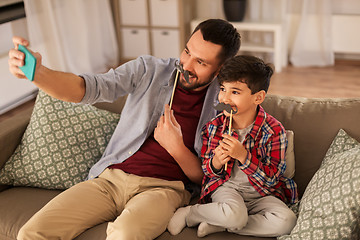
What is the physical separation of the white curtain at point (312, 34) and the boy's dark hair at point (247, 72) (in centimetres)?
329

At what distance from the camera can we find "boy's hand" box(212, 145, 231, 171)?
1.67m

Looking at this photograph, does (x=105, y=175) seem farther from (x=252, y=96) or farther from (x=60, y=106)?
(x=252, y=96)

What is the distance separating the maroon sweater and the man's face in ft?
0.27

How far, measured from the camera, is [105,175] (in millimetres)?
1914

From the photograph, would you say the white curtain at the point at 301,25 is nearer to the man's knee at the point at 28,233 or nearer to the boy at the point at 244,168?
the boy at the point at 244,168

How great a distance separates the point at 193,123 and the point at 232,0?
310 cm

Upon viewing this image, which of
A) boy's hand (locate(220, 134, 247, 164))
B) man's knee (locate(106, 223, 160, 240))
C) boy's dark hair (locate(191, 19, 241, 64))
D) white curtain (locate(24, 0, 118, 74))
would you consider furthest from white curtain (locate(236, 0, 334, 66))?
man's knee (locate(106, 223, 160, 240))

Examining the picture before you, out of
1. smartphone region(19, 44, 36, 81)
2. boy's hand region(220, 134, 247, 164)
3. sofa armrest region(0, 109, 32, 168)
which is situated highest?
smartphone region(19, 44, 36, 81)

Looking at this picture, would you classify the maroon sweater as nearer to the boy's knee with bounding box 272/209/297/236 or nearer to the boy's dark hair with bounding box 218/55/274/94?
the boy's dark hair with bounding box 218/55/274/94

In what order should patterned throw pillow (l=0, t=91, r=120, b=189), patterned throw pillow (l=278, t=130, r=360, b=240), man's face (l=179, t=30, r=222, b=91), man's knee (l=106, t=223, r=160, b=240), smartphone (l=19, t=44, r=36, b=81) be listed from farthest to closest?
patterned throw pillow (l=0, t=91, r=120, b=189), man's face (l=179, t=30, r=222, b=91), man's knee (l=106, t=223, r=160, b=240), patterned throw pillow (l=278, t=130, r=360, b=240), smartphone (l=19, t=44, r=36, b=81)

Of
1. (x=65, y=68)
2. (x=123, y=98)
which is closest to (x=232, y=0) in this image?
(x=65, y=68)

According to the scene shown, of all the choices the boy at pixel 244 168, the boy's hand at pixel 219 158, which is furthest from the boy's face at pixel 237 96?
the boy's hand at pixel 219 158

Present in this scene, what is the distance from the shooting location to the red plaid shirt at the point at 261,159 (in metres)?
1.70

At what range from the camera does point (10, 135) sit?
2.07 metres
